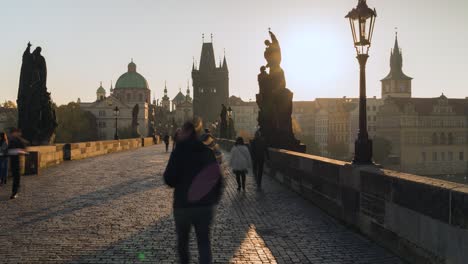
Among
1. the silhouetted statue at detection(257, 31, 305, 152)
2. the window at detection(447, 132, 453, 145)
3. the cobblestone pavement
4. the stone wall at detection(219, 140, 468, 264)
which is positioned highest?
the silhouetted statue at detection(257, 31, 305, 152)

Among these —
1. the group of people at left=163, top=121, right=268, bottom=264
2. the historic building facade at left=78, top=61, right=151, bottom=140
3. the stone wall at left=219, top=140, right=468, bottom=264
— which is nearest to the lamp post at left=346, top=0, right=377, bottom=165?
the stone wall at left=219, top=140, right=468, bottom=264

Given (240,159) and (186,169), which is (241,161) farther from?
(186,169)

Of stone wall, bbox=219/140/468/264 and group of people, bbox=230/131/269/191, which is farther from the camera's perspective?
group of people, bbox=230/131/269/191

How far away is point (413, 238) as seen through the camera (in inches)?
224

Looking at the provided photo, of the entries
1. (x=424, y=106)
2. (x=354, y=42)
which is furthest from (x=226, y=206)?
(x=424, y=106)

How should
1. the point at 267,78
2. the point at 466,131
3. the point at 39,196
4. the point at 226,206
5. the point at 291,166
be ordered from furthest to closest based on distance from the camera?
the point at 466,131
the point at 267,78
the point at 291,166
the point at 39,196
the point at 226,206

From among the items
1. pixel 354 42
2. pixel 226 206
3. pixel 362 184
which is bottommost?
pixel 226 206

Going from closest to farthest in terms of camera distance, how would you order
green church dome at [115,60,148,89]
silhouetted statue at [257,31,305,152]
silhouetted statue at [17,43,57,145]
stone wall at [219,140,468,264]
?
stone wall at [219,140,468,264]
silhouetted statue at [257,31,305,152]
silhouetted statue at [17,43,57,145]
green church dome at [115,60,148,89]

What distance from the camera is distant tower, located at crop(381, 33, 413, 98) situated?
13862 cm

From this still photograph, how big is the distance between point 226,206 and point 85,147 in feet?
67.9

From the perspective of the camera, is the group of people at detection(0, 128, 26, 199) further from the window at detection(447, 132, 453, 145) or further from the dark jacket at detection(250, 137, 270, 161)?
the window at detection(447, 132, 453, 145)

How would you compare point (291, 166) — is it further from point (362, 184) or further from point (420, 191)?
point (420, 191)

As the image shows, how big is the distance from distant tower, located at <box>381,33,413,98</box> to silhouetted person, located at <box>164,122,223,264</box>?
141 m

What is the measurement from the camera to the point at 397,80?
138625mm
